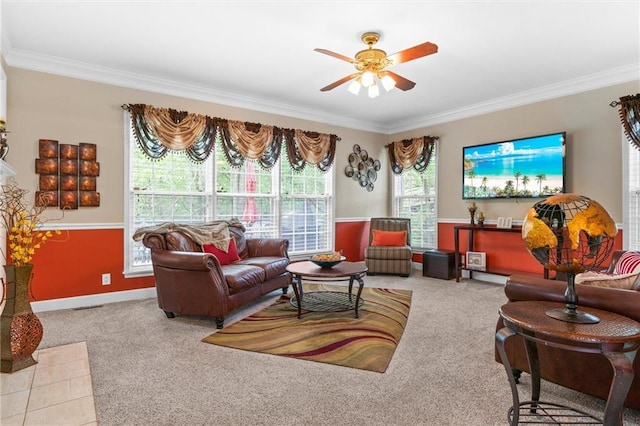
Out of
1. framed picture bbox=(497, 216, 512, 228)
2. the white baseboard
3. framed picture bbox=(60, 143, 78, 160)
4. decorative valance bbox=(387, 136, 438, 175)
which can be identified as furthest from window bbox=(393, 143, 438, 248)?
framed picture bbox=(60, 143, 78, 160)

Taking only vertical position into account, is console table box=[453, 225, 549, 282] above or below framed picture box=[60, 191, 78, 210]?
below

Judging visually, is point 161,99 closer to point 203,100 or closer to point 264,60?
point 203,100

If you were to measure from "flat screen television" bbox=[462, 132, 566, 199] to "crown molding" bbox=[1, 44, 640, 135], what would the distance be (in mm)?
589

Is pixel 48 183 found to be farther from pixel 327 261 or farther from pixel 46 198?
pixel 327 261

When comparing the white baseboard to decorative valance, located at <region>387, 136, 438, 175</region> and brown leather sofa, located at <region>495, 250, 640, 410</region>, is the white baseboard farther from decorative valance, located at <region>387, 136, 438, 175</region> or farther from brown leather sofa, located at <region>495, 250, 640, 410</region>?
decorative valance, located at <region>387, 136, 438, 175</region>

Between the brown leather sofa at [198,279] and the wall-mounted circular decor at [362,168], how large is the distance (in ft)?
9.42

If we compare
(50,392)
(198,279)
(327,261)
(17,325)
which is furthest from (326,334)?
(17,325)

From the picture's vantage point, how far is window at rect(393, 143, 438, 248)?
20.2 ft

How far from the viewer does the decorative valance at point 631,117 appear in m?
3.86

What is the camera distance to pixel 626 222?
160 inches

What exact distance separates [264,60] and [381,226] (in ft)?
11.5

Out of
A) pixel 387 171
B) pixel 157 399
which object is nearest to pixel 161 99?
pixel 157 399

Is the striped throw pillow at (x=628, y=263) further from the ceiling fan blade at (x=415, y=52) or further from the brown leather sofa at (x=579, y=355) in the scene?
the ceiling fan blade at (x=415, y=52)

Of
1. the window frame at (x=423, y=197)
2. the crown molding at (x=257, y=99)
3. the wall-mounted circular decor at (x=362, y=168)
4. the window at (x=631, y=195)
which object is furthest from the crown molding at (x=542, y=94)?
the wall-mounted circular decor at (x=362, y=168)
